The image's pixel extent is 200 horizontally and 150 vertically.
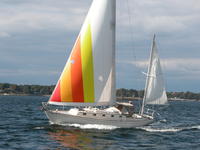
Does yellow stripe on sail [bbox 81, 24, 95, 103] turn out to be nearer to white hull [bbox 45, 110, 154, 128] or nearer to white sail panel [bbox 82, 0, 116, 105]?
white sail panel [bbox 82, 0, 116, 105]

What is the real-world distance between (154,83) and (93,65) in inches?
277

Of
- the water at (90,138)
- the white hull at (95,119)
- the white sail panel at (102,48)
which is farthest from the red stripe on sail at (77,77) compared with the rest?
the water at (90,138)

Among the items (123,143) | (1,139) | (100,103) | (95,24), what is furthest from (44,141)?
(95,24)

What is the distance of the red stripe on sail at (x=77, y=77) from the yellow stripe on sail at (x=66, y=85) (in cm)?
32

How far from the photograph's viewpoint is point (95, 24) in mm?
39781

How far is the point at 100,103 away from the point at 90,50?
5.14 m

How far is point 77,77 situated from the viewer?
39.6 metres

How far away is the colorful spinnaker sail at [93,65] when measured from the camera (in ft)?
130

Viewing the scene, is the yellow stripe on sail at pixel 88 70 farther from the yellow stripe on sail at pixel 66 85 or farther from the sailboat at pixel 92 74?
the yellow stripe on sail at pixel 66 85

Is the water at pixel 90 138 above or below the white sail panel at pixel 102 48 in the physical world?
below

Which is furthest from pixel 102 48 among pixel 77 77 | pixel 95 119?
pixel 95 119

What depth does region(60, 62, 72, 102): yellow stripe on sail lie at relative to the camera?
129 ft

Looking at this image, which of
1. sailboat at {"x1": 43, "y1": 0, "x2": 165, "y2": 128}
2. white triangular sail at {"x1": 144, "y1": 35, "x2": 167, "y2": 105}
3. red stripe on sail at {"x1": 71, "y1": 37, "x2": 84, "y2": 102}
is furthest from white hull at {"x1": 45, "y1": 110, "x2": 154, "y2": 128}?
white triangular sail at {"x1": 144, "y1": 35, "x2": 167, "y2": 105}

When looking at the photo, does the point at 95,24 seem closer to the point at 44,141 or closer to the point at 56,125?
the point at 56,125
